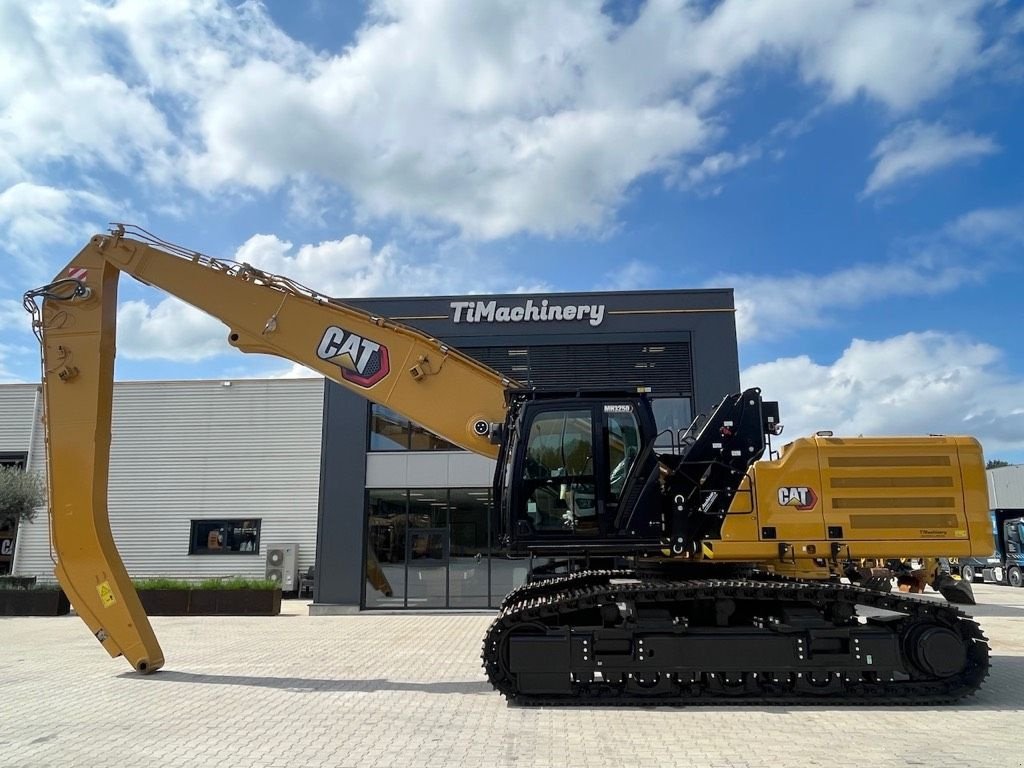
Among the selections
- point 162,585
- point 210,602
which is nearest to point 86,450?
point 210,602

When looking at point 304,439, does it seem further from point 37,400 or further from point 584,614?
point 584,614

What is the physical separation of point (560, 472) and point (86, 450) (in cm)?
626

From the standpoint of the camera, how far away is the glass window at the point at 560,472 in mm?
7918

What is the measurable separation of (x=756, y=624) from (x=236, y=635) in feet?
35.7

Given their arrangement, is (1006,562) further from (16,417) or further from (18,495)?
(16,417)

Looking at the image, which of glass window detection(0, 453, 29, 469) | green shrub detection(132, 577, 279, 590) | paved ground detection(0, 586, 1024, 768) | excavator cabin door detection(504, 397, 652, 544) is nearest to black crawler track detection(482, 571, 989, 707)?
paved ground detection(0, 586, 1024, 768)

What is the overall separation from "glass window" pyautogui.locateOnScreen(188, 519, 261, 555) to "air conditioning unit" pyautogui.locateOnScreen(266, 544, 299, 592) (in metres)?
1.19

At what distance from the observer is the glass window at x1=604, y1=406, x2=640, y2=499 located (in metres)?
8.02

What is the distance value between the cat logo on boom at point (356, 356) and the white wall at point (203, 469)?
700 inches

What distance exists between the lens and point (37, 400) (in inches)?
1096

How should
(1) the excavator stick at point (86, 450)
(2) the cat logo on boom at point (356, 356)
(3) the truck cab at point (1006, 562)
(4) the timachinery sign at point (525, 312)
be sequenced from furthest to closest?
(3) the truck cab at point (1006, 562) < (4) the timachinery sign at point (525, 312) < (2) the cat logo on boom at point (356, 356) < (1) the excavator stick at point (86, 450)

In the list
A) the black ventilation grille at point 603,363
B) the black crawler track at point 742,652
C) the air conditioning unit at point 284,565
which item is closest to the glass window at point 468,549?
the black ventilation grille at point 603,363

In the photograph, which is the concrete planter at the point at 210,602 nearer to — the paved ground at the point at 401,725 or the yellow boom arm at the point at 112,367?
the paved ground at the point at 401,725

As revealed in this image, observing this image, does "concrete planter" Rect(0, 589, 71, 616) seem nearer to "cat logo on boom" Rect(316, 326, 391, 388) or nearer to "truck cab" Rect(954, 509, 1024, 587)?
"cat logo on boom" Rect(316, 326, 391, 388)
